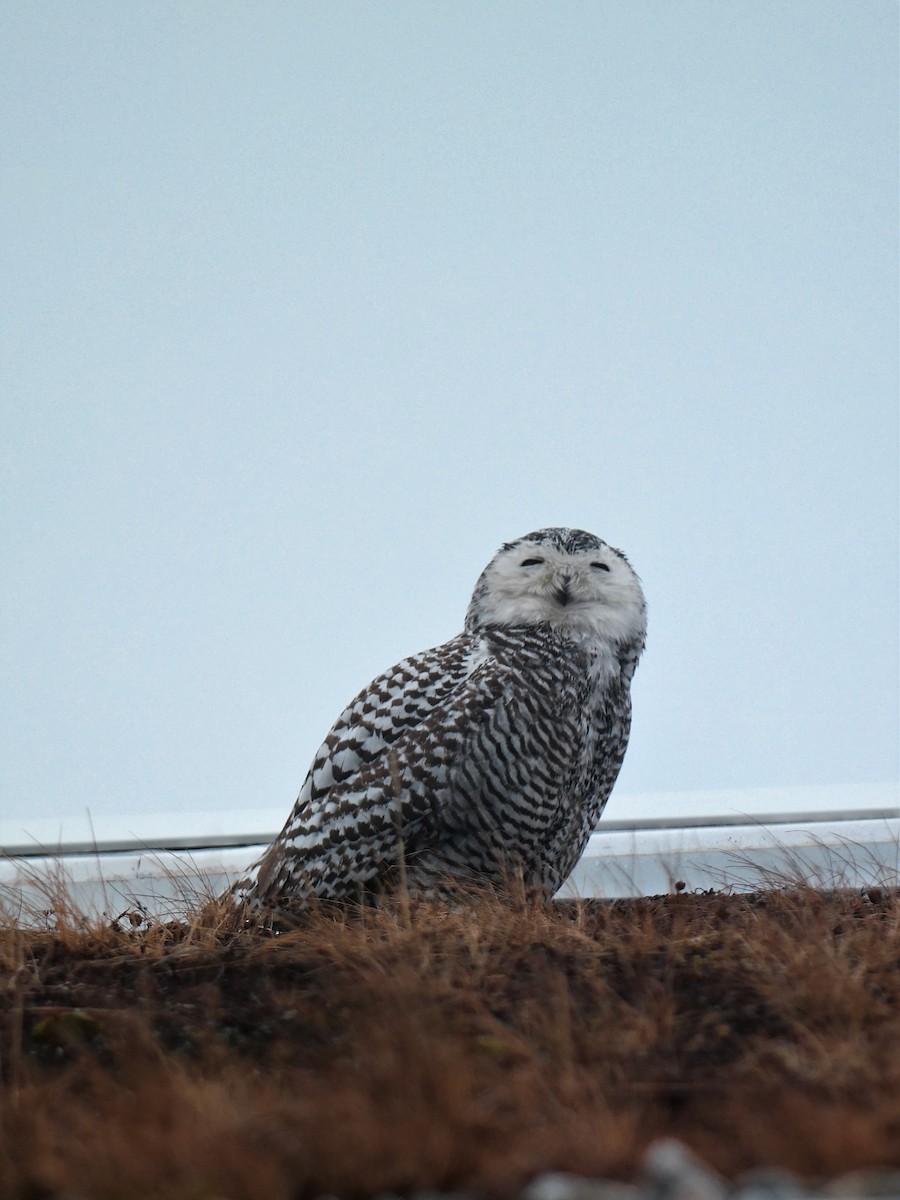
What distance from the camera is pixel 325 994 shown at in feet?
4.15

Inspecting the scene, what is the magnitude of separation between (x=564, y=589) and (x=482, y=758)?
0.37 m

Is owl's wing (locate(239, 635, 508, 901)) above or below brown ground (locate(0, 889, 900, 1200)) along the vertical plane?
above

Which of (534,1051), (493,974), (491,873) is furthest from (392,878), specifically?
(534,1051)

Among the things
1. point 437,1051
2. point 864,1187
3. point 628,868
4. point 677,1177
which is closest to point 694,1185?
point 677,1177

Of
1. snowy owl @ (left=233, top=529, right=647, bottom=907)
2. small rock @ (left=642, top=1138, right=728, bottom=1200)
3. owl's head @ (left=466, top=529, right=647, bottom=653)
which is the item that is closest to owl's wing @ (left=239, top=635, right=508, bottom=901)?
snowy owl @ (left=233, top=529, right=647, bottom=907)

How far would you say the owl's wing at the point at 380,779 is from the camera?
189 centimetres

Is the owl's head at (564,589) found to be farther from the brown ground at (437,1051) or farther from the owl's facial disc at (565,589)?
the brown ground at (437,1051)

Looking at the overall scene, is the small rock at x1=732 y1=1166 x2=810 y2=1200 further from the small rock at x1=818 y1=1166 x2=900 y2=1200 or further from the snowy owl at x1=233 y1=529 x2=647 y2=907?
the snowy owl at x1=233 y1=529 x2=647 y2=907

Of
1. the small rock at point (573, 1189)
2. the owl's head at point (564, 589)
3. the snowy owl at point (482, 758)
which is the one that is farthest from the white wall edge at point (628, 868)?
the small rock at point (573, 1189)

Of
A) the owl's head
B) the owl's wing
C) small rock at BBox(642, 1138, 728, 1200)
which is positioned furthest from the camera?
the owl's head

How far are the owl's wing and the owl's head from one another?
5.4 inches

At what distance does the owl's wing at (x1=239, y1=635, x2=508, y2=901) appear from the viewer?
1.89 metres

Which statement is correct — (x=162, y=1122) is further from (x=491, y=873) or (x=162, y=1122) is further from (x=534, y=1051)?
(x=491, y=873)

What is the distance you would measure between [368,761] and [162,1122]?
41.5 inches
